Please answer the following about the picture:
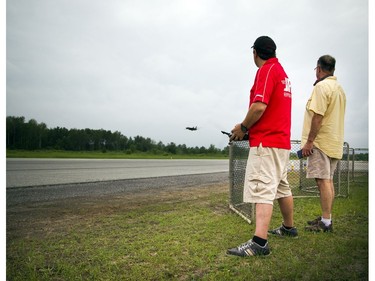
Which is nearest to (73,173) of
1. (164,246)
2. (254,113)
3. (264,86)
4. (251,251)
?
(164,246)

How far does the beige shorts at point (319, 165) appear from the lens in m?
4.00

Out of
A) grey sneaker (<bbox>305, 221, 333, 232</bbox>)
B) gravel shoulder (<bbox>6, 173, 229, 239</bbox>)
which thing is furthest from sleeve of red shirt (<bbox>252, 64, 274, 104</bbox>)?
gravel shoulder (<bbox>6, 173, 229, 239</bbox>)

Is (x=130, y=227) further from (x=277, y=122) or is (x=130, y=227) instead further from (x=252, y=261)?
(x=277, y=122)

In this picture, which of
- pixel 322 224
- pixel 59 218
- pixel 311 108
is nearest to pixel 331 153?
pixel 311 108

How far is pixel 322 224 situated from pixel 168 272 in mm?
2465

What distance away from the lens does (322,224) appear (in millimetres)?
3898

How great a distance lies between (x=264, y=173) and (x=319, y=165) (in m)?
1.51

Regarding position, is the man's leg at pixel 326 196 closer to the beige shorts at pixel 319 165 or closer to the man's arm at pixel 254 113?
the beige shorts at pixel 319 165

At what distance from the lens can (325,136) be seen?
161 inches

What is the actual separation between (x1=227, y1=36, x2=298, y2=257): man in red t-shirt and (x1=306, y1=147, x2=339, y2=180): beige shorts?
1.09 metres

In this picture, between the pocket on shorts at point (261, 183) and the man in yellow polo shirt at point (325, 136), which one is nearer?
the pocket on shorts at point (261, 183)

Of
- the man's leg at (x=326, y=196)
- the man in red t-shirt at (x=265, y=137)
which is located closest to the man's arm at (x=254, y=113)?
the man in red t-shirt at (x=265, y=137)

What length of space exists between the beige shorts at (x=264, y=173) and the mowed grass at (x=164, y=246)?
0.64m

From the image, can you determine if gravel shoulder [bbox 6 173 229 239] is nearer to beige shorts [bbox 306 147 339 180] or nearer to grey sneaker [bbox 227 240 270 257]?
grey sneaker [bbox 227 240 270 257]
